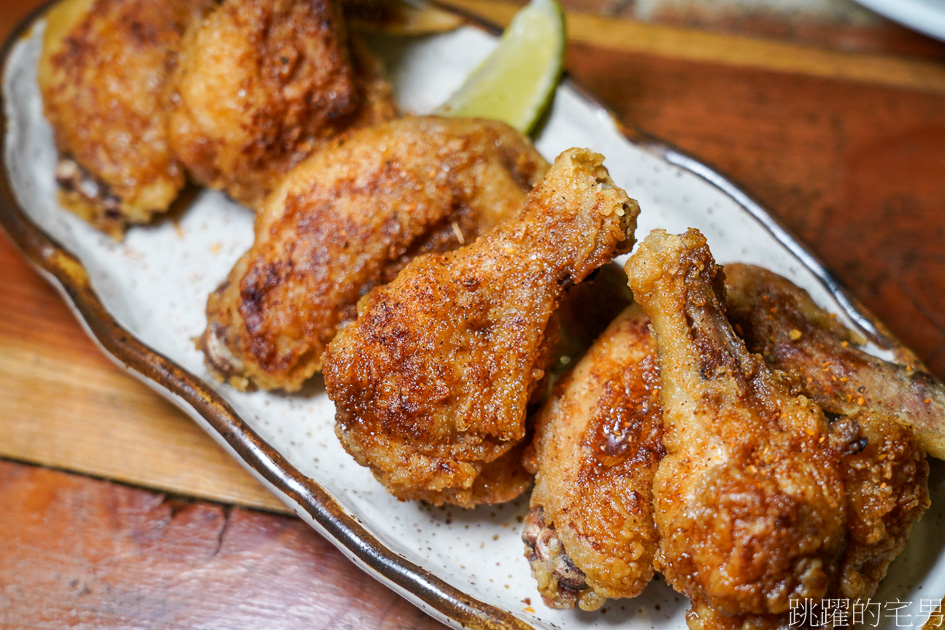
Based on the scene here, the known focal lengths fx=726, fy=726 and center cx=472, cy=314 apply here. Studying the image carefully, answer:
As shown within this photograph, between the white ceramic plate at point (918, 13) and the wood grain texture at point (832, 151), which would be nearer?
the wood grain texture at point (832, 151)

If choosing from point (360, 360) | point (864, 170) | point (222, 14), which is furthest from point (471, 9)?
point (360, 360)

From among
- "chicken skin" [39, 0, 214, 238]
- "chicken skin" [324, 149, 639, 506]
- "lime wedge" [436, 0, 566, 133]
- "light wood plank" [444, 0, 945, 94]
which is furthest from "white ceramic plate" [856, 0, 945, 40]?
"chicken skin" [39, 0, 214, 238]

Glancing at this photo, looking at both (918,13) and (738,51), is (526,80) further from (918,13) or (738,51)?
(918,13)

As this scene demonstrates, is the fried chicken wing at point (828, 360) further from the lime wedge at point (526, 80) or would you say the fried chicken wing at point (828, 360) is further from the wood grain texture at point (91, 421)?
the wood grain texture at point (91, 421)

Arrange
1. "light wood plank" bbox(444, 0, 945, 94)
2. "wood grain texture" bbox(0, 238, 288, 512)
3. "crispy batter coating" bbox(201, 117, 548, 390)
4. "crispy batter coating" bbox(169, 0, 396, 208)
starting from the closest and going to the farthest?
"crispy batter coating" bbox(201, 117, 548, 390) < "crispy batter coating" bbox(169, 0, 396, 208) < "wood grain texture" bbox(0, 238, 288, 512) < "light wood plank" bbox(444, 0, 945, 94)

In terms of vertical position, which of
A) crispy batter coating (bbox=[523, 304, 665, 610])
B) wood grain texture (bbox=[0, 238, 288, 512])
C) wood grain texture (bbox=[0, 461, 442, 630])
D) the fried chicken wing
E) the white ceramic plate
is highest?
the white ceramic plate

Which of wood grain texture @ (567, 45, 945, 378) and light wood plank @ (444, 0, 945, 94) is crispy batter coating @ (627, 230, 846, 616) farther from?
light wood plank @ (444, 0, 945, 94)

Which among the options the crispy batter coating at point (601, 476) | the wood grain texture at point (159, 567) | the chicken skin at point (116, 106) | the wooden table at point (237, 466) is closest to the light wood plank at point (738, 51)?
the wooden table at point (237, 466)

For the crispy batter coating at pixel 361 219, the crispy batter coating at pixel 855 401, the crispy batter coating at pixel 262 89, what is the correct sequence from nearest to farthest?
the crispy batter coating at pixel 855 401 → the crispy batter coating at pixel 361 219 → the crispy batter coating at pixel 262 89
